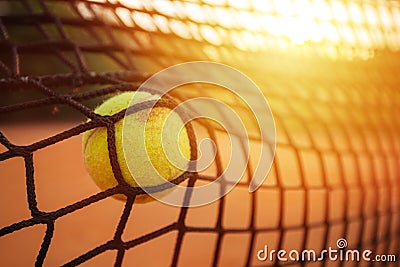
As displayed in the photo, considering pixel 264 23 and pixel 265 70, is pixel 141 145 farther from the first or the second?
pixel 264 23

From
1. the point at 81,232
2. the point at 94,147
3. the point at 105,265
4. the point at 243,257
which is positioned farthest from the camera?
the point at 81,232

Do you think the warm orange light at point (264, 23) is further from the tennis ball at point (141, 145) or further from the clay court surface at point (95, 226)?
the clay court surface at point (95, 226)

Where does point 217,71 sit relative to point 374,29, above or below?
below

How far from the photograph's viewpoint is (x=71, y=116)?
12.1m

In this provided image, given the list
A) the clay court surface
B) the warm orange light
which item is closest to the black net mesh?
the warm orange light

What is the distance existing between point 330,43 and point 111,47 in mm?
808

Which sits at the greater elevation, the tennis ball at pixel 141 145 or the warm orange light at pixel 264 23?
the warm orange light at pixel 264 23

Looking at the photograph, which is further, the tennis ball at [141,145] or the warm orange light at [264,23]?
the warm orange light at [264,23]

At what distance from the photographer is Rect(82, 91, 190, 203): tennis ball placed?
40.1 inches

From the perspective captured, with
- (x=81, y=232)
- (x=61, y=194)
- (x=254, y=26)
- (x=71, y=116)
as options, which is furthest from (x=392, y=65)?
(x=71, y=116)

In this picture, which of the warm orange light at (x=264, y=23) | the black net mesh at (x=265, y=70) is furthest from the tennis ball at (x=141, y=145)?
the warm orange light at (x=264, y=23)

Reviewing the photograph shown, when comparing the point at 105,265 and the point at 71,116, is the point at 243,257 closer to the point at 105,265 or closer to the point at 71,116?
the point at 105,265

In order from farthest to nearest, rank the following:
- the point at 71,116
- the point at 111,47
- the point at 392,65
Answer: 1. the point at 71,116
2. the point at 392,65
3. the point at 111,47

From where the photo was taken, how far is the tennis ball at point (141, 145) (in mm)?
1020
